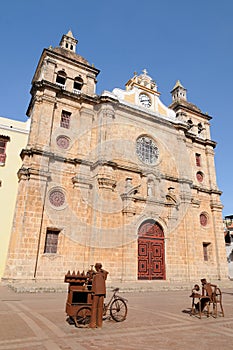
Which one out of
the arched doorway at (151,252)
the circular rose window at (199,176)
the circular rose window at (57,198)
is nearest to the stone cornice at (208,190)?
the circular rose window at (199,176)

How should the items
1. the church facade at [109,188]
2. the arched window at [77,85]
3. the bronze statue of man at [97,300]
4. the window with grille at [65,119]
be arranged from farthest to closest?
the arched window at [77,85] → the window with grille at [65,119] → the church facade at [109,188] → the bronze statue of man at [97,300]

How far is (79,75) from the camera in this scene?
1847cm

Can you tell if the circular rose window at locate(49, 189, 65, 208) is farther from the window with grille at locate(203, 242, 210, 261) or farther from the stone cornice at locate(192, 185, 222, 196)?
the window with grille at locate(203, 242, 210, 261)

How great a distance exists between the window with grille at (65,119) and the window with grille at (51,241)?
274 inches

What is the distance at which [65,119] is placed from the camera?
1673 cm

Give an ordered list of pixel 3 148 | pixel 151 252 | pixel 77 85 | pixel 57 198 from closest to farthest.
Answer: pixel 57 198
pixel 3 148
pixel 151 252
pixel 77 85

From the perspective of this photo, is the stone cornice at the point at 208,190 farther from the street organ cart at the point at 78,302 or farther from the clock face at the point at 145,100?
the street organ cart at the point at 78,302

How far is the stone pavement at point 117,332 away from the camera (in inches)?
166

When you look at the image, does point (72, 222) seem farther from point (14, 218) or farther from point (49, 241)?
point (14, 218)

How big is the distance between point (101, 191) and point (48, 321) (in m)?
9.39

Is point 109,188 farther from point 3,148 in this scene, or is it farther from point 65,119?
point 3,148

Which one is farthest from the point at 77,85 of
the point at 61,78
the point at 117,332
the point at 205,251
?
the point at 117,332

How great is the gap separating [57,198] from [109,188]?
312 centimetres

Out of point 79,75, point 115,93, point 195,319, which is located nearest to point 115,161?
point 115,93
